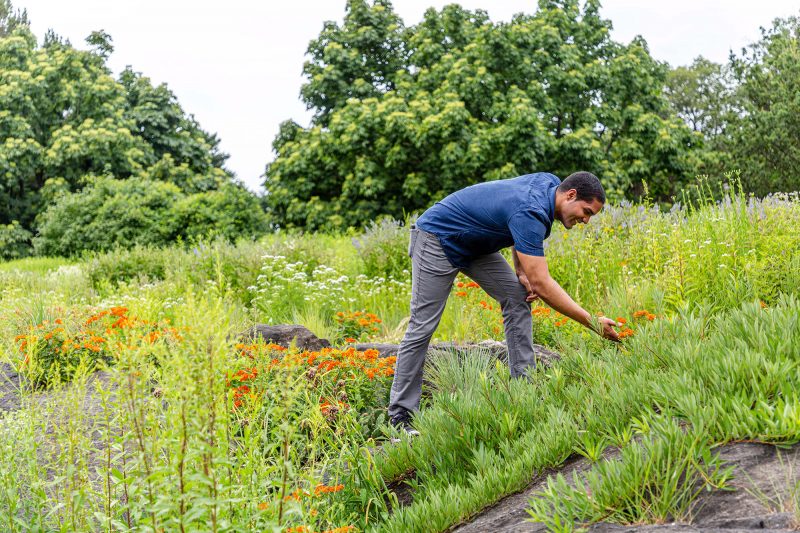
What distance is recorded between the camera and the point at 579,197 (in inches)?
175

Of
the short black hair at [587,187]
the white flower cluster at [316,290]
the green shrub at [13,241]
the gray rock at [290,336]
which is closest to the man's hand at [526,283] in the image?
the short black hair at [587,187]

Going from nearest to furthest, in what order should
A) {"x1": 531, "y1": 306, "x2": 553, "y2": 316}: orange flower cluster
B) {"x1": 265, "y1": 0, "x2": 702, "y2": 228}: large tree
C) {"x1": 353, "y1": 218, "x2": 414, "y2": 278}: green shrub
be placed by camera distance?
{"x1": 531, "y1": 306, "x2": 553, "y2": 316}: orange flower cluster → {"x1": 353, "y1": 218, "x2": 414, "y2": 278}: green shrub → {"x1": 265, "y1": 0, "x2": 702, "y2": 228}: large tree

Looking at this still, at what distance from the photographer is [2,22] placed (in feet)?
136

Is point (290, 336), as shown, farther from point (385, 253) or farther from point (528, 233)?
point (385, 253)

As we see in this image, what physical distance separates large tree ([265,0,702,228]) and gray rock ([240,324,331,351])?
14.3m

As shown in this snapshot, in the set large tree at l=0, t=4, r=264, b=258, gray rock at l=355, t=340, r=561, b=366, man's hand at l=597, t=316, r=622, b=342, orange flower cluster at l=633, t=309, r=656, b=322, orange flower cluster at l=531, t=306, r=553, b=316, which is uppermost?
large tree at l=0, t=4, r=264, b=258

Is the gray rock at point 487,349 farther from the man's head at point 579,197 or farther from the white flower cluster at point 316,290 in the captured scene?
the white flower cluster at point 316,290

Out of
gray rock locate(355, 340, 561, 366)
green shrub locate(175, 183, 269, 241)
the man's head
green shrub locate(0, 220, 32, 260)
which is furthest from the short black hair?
green shrub locate(0, 220, 32, 260)

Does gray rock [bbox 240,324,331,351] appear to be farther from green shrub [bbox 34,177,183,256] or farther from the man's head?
green shrub [bbox 34,177,183,256]

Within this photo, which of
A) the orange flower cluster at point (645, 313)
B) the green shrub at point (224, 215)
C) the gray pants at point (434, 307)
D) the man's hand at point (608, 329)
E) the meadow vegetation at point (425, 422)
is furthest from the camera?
the green shrub at point (224, 215)

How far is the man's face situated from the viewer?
443 cm

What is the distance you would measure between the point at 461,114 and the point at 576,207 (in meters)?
16.4

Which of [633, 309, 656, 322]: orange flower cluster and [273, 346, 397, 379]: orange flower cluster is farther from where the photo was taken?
[273, 346, 397, 379]: orange flower cluster

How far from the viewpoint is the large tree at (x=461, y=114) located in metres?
21.0
